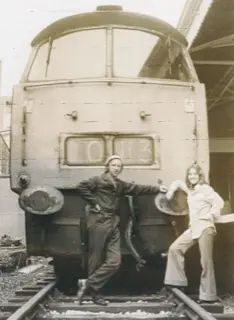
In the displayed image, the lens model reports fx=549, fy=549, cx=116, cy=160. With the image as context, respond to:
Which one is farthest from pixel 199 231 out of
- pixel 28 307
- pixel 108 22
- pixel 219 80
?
pixel 219 80

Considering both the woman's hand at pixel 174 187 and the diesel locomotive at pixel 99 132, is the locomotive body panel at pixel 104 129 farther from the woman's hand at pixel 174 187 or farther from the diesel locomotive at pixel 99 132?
the woman's hand at pixel 174 187

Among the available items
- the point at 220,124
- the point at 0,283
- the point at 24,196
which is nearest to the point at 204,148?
the point at 24,196

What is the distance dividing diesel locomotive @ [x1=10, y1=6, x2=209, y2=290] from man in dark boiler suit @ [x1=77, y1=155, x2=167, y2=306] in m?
0.30

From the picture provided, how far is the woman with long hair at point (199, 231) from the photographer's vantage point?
5.25 metres

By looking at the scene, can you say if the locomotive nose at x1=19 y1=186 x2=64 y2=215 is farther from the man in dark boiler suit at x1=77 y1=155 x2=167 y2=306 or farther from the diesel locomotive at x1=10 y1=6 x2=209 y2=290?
the man in dark boiler suit at x1=77 y1=155 x2=167 y2=306

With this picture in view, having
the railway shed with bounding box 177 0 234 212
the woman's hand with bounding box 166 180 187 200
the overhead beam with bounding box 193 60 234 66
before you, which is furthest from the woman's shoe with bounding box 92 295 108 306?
the overhead beam with bounding box 193 60 234 66

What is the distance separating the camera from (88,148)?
592 cm

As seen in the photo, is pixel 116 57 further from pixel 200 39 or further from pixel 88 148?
pixel 200 39

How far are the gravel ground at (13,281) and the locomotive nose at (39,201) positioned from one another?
1487 millimetres

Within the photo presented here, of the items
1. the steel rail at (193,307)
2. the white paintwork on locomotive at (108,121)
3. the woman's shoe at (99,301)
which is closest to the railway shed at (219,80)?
the white paintwork on locomotive at (108,121)

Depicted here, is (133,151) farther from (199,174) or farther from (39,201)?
(39,201)

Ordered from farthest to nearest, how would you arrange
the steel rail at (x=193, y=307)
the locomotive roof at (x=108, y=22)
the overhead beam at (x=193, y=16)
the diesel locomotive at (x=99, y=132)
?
the overhead beam at (x=193, y=16)
the locomotive roof at (x=108, y=22)
the diesel locomotive at (x=99, y=132)
the steel rail at (x=193, y=307)

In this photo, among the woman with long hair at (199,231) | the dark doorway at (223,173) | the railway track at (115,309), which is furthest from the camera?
the dark doorway at (223,173)

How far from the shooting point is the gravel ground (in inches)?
275
